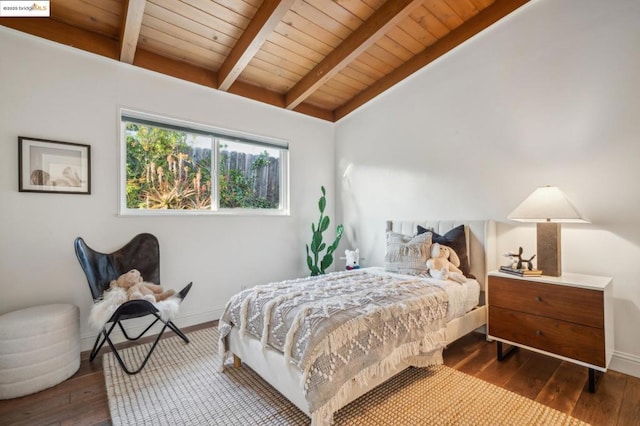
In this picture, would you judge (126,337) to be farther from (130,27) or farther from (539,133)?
(539,133)

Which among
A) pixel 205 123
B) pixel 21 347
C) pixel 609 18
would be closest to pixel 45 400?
pixel 21 347

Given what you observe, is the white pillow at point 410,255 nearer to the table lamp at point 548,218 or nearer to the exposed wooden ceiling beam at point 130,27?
the table lamp at point 548,218

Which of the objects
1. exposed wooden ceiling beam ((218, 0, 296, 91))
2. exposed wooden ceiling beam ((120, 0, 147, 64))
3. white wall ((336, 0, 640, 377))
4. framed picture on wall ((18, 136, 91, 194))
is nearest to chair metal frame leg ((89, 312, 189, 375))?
framed picture on wall ((18, 136, 91, 194))

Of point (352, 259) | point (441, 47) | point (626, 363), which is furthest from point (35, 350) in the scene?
point (441, 47)

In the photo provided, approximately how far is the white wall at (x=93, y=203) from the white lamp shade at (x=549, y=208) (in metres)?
2.74

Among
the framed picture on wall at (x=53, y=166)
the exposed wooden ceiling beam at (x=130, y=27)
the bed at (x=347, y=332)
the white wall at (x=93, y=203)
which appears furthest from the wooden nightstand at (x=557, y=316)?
the framed picture on wall at (x=53, y=166)

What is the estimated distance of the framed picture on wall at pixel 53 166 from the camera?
233 cm

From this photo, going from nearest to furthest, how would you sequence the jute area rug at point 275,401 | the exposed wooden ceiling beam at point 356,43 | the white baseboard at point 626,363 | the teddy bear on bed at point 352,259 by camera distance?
the jute area rug at point 275,401 < the white baseboard at point 626,363 < the exposed wooden ceiling beam at point 356,43 < the teddy bear on bed at point 352,259

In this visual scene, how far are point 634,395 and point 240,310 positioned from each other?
2.60 meters

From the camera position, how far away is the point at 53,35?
2.41 meters

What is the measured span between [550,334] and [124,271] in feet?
11.3

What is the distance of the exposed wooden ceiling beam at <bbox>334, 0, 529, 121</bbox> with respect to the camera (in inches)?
106

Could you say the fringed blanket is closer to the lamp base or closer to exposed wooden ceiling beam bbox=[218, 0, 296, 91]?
the lamp base

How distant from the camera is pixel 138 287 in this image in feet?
8.13
